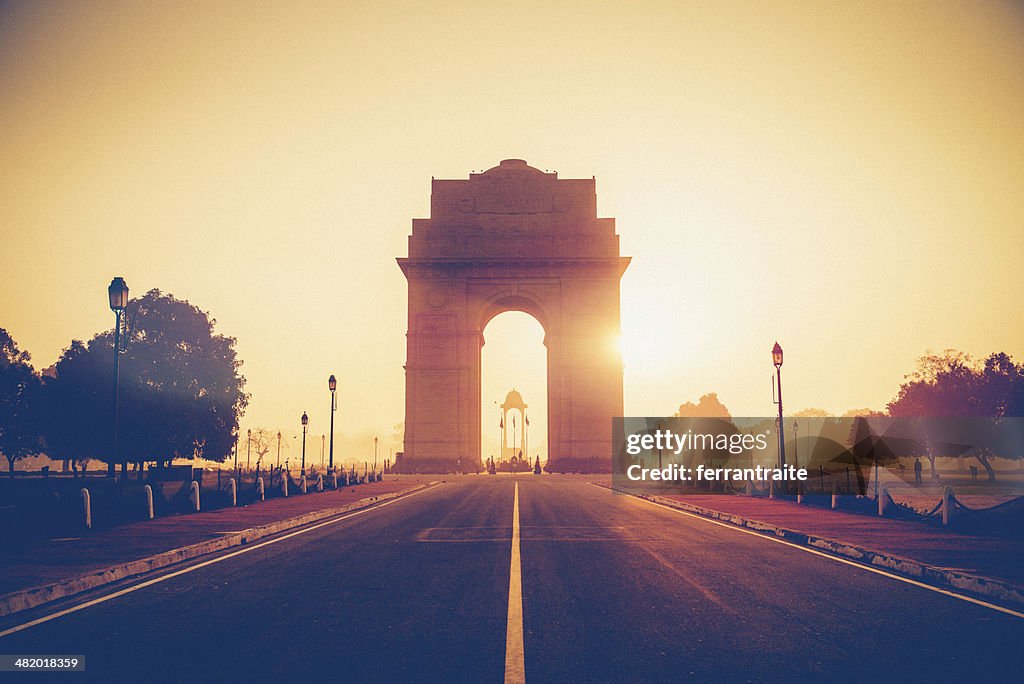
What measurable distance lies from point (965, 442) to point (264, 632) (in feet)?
216

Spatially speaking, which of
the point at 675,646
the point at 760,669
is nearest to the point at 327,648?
the point at 675,646

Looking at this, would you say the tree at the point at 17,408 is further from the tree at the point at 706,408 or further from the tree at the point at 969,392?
the tree at the point at 706,408

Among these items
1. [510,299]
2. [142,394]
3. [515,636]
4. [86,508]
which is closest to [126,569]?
[515,636]

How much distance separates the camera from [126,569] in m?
10.9

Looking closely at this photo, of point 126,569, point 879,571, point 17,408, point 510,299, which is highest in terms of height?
point 510,299

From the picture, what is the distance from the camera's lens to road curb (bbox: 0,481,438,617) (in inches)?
340

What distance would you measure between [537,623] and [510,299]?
225ft

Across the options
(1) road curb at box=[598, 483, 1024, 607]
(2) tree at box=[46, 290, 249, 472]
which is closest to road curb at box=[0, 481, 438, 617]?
(1) road curb at box=[598, 483, 1024, 607]

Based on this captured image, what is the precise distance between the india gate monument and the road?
5769 centimetres

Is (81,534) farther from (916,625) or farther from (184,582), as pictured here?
(916,625)

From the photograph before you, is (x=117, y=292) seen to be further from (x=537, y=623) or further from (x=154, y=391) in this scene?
(x=154, y=391)

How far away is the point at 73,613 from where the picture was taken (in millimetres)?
8297

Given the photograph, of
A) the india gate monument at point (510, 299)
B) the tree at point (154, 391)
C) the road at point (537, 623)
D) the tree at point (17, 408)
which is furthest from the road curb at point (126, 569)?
the india gate monument at point (510, 299)

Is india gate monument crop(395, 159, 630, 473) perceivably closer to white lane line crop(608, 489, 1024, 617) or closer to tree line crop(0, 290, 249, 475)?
tree line crop(0, 290, 249, 475)
